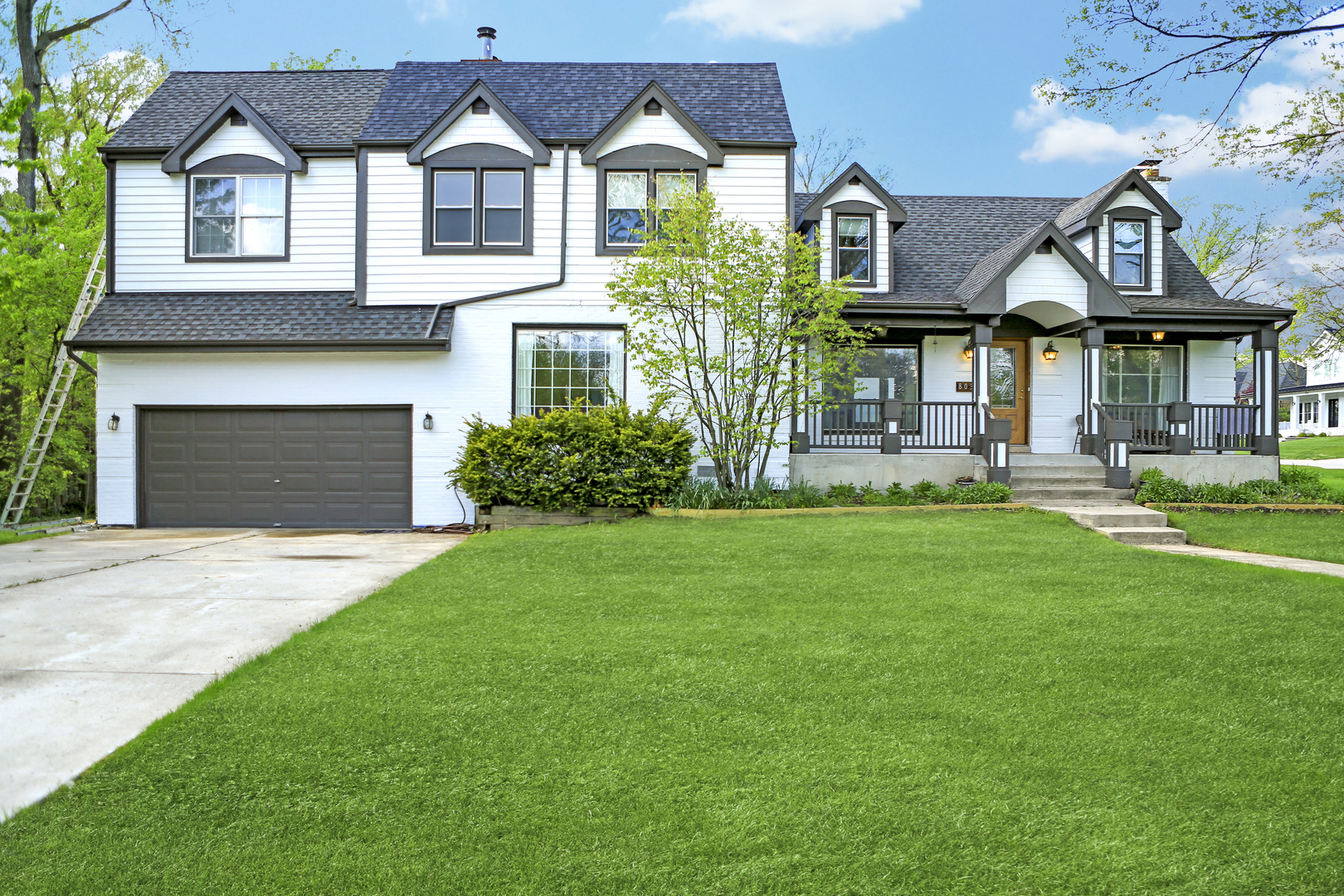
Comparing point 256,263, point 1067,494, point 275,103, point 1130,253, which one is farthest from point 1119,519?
point 275,103

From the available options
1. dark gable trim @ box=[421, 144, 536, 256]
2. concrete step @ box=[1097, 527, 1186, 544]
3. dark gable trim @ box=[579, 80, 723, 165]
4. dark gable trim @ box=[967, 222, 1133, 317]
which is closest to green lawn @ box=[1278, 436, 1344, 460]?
dark gable trim @ box=[967, 222, 1133, 317]

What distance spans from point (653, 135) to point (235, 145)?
24.0 ft

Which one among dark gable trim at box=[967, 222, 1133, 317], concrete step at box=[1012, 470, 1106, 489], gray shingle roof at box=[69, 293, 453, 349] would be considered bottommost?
concrete step at box=[1012, 470, 1106, 489]

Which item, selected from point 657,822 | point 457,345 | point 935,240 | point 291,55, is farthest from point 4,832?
point 291,55

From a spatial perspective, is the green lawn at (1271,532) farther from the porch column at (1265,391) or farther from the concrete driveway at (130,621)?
the concrete driveway at (130,621)

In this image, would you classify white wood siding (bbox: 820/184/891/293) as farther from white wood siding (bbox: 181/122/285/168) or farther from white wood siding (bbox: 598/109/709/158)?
white wood siding (bbox: 181/122/285/168)

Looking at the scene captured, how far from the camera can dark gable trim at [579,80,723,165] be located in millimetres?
13766

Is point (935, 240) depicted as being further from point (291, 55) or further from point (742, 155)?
point (291, 55)

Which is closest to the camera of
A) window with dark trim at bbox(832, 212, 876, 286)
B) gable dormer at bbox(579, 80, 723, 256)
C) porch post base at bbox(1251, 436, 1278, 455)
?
gable dormer at bbox(579, 80, 723, 256)

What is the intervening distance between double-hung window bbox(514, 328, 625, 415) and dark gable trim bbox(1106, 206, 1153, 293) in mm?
10128

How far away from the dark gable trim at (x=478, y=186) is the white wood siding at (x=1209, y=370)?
43.8ft

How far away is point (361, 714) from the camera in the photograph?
4.07 meters

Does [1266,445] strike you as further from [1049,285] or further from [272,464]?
[272,464]

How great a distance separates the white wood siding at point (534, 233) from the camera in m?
13.8
